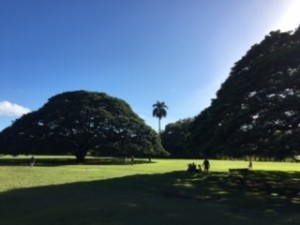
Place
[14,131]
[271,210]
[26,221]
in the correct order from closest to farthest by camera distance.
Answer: [26,221] < [271,210] < [14,131]

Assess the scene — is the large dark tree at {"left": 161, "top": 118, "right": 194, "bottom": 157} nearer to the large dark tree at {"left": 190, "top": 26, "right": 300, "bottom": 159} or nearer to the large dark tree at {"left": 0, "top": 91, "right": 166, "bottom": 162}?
the large dark tree at {"left": 0, "top": 91, "right": 166, "bottom": 162}

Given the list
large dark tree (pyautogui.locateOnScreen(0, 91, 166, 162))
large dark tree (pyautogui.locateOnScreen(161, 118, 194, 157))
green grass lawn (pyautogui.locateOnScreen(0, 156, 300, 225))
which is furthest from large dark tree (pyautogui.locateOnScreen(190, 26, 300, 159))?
large dark tree (pyautogui.locateOnScreen(161, 118, 194, 157))

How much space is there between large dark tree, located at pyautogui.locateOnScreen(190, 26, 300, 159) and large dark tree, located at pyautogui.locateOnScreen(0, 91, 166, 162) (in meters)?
30.9

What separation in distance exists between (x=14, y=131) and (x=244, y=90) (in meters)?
39.3

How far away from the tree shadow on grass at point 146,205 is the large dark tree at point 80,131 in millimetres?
34543

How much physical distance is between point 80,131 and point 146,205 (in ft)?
143

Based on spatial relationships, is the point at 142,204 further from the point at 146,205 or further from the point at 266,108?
the point at 266,108

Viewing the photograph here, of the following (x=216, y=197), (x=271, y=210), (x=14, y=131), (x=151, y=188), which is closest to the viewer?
(x=271, y=210)

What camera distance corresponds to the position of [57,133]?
2359 inches

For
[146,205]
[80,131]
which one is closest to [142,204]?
[146,205]

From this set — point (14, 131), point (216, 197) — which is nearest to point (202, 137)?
point (216, 197)

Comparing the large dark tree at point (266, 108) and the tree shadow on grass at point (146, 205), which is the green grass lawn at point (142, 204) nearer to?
the tree shadow on grass at point (146, 205)

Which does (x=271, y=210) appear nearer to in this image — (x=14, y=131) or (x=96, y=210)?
(x=96, y=210)

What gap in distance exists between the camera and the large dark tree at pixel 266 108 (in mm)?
24578
